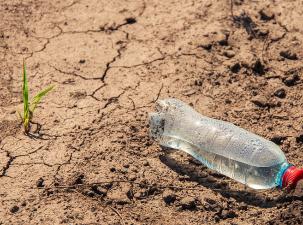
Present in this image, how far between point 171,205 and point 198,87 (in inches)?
45.3

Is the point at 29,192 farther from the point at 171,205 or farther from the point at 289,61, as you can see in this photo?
the point at 289,61

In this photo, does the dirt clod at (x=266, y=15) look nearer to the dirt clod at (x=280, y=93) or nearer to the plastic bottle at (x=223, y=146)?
the dirt clod at (x=280, y=93)

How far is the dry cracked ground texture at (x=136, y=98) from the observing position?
11.3 ft

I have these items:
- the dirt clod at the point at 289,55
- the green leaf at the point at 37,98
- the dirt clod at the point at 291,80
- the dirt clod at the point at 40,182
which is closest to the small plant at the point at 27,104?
the green leaf at the point at 37,98

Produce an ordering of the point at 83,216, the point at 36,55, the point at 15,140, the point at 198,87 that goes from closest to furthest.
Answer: the point at 83,216 → the point at 15,140 → the point at 198,87 → the point at 36,55

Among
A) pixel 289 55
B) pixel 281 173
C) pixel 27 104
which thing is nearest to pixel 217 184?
pixel 281 173

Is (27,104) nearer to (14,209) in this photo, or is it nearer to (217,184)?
(14,209)

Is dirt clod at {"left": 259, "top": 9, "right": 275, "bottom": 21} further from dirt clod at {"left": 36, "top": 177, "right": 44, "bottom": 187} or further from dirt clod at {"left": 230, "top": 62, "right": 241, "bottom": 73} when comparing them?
dirt clod at {"left": 36, "top": 177, "right": 44, "bottom": 187}

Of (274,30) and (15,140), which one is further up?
(274,30)

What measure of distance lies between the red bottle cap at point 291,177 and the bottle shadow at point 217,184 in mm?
103

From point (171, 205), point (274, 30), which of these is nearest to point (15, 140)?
point (171, 205)

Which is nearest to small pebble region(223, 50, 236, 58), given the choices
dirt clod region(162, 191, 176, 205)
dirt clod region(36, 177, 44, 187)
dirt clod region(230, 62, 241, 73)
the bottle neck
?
dirt clod region(230, 62, 241, 73)

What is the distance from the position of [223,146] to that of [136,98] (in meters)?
0.84

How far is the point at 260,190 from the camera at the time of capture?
3494 millimetres
